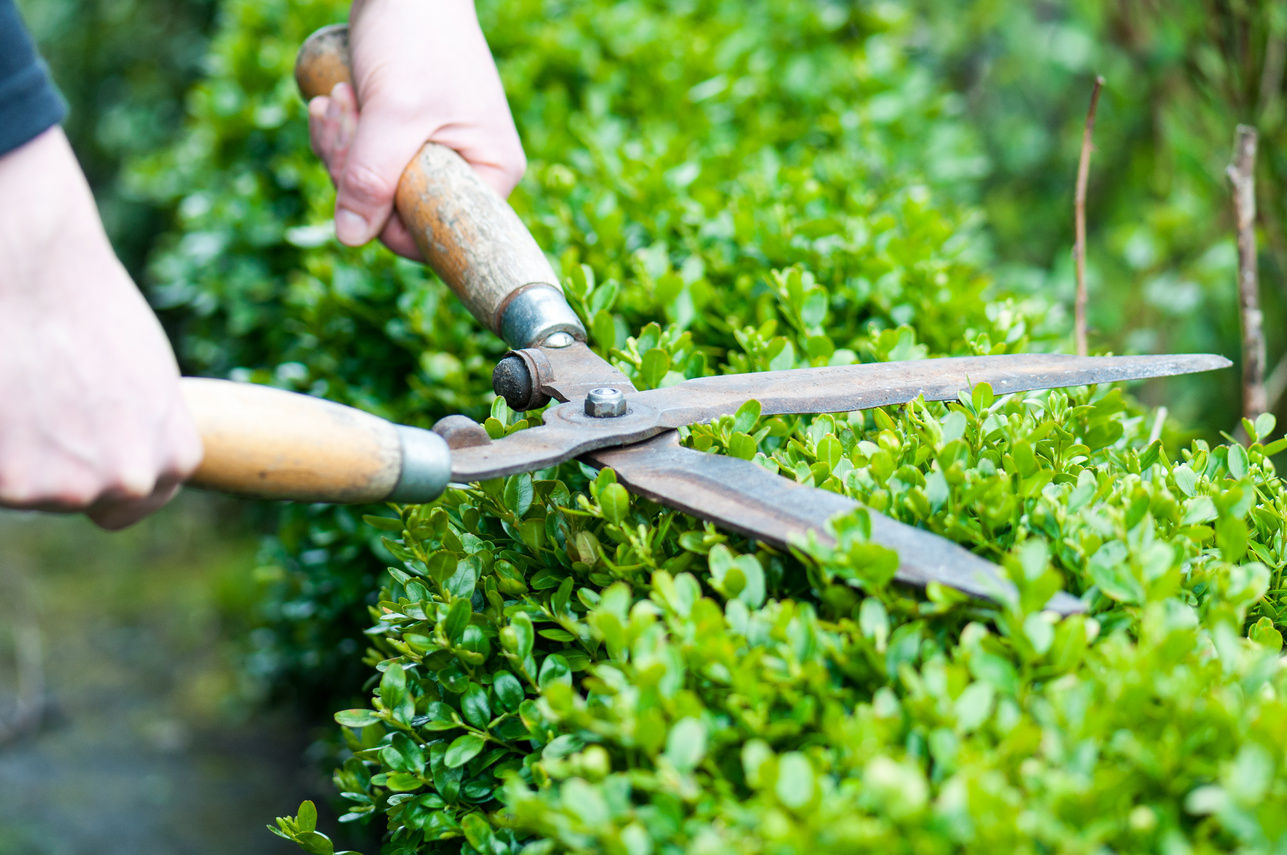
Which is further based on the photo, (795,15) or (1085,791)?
(795,15)

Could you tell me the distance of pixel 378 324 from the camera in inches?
97.2

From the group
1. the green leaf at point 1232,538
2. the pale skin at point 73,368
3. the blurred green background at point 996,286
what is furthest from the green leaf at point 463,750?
the blurred green background at point 996,286

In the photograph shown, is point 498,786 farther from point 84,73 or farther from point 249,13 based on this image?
point 84,73

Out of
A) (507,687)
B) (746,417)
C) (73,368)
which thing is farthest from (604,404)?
(73,368)

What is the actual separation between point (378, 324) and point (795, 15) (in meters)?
2.10

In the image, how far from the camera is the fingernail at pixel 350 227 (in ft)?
6.82

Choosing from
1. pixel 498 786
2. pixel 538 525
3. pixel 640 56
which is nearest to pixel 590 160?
pixel 640 56

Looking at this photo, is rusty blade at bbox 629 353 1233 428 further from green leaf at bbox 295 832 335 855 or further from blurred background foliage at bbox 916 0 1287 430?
blurred background foliage at bbox 916 0 1287 430

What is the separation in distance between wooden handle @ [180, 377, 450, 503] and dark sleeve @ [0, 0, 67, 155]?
31 cm

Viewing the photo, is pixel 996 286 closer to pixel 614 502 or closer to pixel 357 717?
pixel 614 502

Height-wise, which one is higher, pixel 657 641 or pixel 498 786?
pixel 657 641

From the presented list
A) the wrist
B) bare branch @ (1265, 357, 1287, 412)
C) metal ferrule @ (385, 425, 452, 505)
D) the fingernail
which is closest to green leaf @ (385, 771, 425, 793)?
metal ferrule @ (385, 425, 452, 505)

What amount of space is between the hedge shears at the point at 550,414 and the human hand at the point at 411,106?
5cm

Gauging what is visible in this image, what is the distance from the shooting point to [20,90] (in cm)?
105
